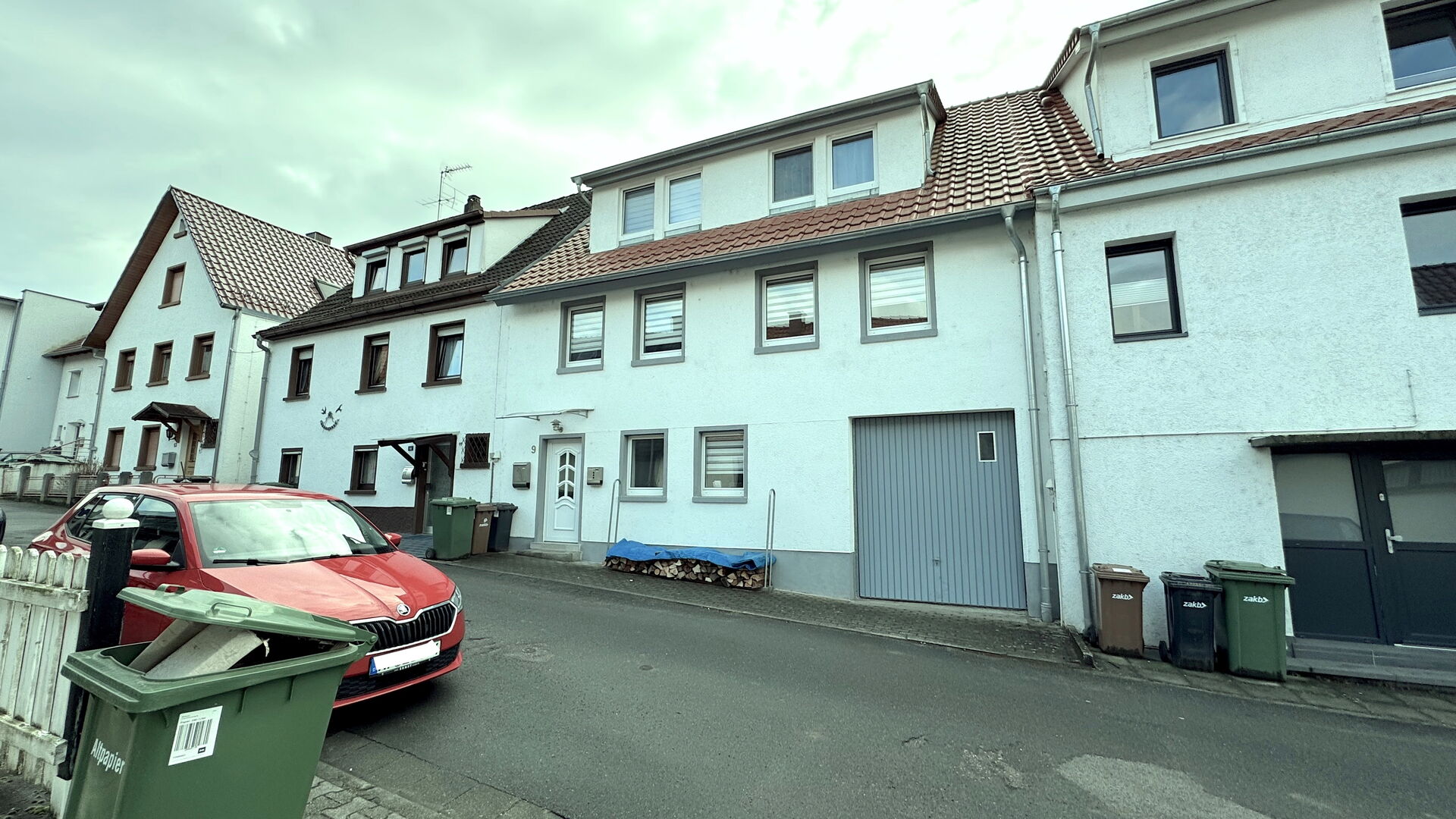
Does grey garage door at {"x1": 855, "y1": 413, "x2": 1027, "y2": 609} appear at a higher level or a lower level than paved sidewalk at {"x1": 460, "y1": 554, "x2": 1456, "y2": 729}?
higher

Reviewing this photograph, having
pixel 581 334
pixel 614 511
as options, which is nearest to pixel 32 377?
pixel 581 334

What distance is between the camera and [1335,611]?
6.85 metres

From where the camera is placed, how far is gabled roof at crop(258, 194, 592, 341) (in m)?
14.5

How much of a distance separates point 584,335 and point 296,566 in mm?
8583

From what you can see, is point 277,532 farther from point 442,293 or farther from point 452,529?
point 442,293

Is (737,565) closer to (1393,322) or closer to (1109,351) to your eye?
(1109,351)

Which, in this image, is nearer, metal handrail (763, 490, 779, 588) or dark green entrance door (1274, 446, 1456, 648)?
dark green entrance door (1274, 446, 1456, 648)

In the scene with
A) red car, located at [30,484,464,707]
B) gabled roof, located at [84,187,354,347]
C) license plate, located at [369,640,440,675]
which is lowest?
license plate, located at [369,640,440,675]

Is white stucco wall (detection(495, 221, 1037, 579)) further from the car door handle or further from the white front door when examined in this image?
the car door handle

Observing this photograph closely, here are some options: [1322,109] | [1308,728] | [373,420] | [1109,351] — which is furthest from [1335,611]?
[373,420]

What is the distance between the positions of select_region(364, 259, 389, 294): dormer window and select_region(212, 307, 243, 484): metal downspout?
13.9ft

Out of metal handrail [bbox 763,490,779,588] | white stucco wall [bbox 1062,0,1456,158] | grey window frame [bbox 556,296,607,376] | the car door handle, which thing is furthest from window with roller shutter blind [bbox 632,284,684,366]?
the car door handle

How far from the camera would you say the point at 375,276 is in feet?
57.8

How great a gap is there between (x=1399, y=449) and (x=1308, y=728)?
12.8 feet
